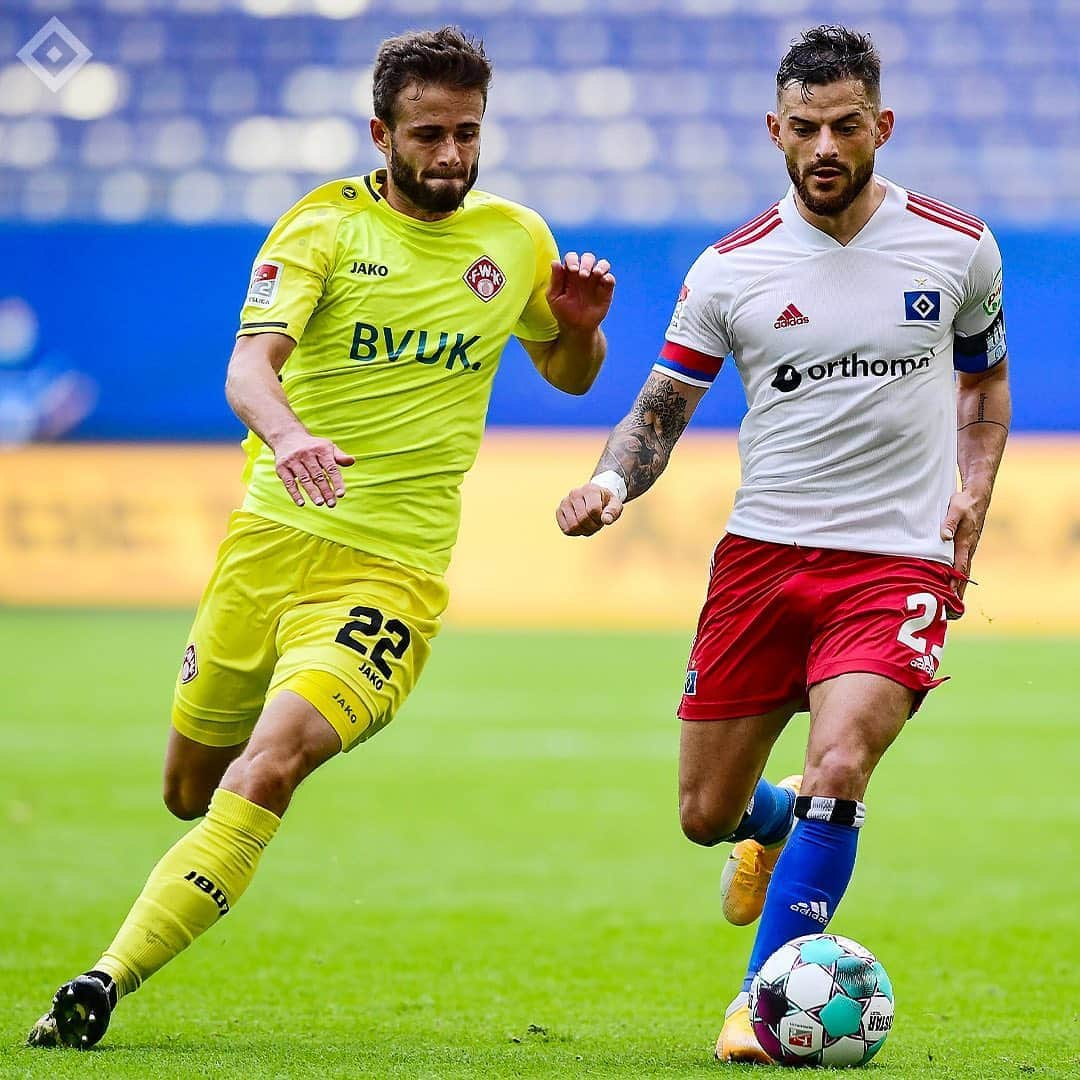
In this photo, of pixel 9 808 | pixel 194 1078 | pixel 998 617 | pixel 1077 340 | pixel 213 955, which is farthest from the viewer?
pixel 1077 340

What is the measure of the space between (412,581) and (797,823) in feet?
4.28

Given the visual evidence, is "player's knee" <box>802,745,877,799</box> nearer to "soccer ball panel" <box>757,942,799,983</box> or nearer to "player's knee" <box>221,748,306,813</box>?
"soccer ball panel" <box>757,942,799,983</box>

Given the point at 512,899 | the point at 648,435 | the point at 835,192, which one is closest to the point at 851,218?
the point at 835,192

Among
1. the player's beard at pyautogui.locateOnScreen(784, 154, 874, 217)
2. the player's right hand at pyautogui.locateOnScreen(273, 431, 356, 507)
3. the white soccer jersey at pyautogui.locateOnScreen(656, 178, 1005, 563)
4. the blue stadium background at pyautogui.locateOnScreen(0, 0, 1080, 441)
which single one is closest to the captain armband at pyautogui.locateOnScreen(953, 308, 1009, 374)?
the white soccer jersey at pyautogui.locateOnScreen(656, 178, 1005, 563)

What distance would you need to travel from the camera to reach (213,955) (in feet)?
21.2

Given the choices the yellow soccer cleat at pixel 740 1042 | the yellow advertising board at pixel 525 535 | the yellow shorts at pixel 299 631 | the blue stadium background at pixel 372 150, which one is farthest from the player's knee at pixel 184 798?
the blue stadium background at pixel 372 150

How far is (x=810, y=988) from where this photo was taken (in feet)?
14.2

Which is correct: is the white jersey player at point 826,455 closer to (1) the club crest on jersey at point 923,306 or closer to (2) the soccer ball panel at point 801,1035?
(1) the club crest on jersey at point 923,306

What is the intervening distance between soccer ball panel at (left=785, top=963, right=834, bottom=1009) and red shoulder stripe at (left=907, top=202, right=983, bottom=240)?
2.01 metres

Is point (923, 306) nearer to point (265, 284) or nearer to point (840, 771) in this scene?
point (840, 771)

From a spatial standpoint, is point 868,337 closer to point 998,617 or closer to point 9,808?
point 9,808

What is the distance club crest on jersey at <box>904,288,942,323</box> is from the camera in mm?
4867

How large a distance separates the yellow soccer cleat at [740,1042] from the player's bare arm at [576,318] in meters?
1.93

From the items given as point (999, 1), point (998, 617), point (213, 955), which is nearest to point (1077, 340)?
point (998, 617)
